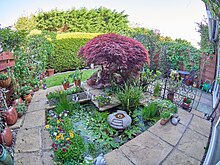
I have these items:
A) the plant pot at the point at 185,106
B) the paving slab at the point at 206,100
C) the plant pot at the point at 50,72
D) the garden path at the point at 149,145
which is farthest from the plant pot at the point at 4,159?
the plant pot at the point at 50,72

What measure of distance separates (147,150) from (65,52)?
5889 mm

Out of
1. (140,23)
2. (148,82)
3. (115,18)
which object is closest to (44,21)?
(115,18)

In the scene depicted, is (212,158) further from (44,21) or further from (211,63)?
(44,21)

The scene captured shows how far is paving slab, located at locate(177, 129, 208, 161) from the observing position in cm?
227

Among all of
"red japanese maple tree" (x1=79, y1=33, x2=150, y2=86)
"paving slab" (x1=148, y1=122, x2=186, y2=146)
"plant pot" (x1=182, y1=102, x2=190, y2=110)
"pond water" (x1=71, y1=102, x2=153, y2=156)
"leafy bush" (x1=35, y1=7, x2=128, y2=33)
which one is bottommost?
"pond water" (x1=71, y1=102, x2=153, y2=156)

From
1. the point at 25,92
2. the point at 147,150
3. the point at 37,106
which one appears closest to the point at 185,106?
the point at 147,150

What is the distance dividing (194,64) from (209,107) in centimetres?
203

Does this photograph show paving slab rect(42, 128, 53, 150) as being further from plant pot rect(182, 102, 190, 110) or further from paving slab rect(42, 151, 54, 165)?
plant pot rect(182, 102, 190, 110)

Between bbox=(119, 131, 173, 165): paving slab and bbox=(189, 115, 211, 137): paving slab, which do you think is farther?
bbox=(189, 115, 211, 137): paving slab

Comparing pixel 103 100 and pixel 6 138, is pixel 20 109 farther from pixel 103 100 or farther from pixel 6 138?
pixel 103 100

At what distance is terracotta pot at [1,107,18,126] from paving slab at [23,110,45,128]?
209 millimetres

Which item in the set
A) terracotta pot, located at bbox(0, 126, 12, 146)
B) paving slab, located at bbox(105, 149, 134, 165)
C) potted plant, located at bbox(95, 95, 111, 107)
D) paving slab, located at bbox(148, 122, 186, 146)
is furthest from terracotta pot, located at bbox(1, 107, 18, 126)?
paving slab, located at bbox(148, 122, 186, 146)

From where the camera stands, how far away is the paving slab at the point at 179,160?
2101 millimetres

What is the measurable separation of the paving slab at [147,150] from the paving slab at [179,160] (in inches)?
2.6
